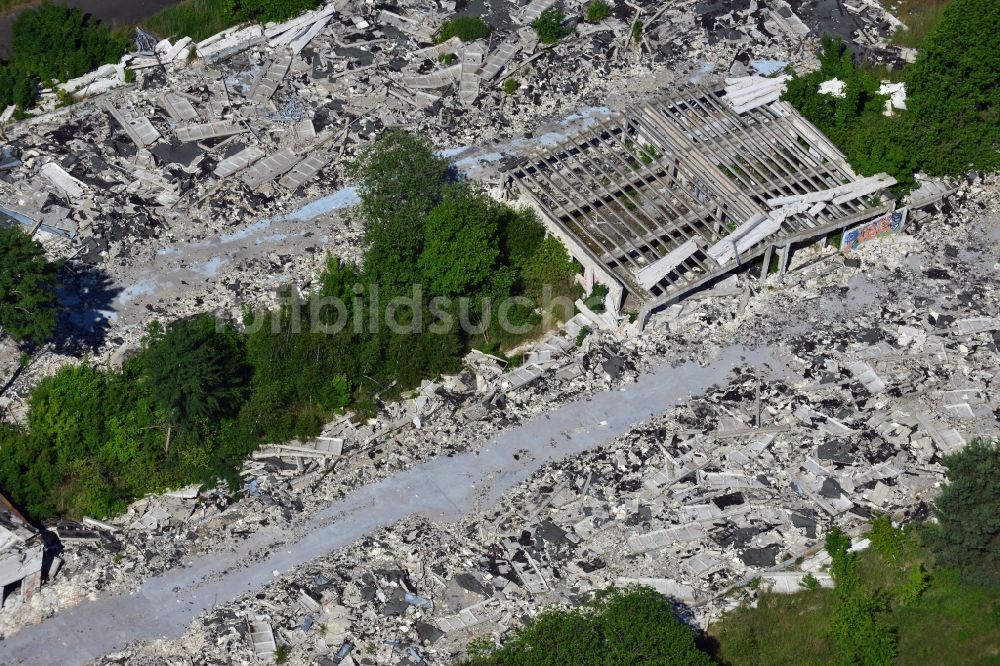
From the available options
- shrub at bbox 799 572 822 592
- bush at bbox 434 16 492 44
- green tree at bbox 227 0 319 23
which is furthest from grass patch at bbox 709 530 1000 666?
green tree at bbox 227 0 319 23

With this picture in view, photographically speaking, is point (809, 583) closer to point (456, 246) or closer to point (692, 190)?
point (456, 246)

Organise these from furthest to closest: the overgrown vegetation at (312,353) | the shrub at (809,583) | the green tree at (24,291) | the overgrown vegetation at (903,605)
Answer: the green tree at (24,291), the overgrown vegetation at (312,353), the shrub at (809,583), the overgrown vegetation at (903,605)

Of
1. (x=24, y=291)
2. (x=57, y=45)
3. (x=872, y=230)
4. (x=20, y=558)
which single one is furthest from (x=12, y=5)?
(x=872, y=230)

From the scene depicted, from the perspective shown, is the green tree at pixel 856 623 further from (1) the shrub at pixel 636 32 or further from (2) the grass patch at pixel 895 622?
(1) the shrub at pixel 636 32

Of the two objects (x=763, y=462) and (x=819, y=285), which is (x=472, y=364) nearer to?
(x=763, y=462)

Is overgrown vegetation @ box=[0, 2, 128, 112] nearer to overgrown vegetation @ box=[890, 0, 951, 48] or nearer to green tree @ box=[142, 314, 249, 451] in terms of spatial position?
Answer: green tree @ box=[142, 314, 249, 451]

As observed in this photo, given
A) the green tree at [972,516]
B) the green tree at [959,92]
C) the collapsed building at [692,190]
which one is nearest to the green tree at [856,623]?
the green tree at [972,516]
